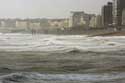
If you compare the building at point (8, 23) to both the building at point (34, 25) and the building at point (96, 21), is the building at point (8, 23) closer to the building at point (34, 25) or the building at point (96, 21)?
the building at point (34, 25)

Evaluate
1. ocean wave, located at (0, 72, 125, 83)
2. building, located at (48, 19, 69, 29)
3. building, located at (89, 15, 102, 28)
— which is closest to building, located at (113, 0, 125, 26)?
building, located at (89, 15, 102, 28)

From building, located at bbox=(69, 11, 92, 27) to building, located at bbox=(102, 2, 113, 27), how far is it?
0.32 m

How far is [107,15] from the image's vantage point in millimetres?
7105

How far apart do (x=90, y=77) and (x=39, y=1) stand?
20.6ft

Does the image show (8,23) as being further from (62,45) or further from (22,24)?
(62,45)

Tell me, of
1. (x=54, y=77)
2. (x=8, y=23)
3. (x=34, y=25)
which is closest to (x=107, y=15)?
(x=34, y=25)

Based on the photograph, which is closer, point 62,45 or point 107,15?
point 62,45

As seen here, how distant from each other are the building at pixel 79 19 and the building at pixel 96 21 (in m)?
0.09

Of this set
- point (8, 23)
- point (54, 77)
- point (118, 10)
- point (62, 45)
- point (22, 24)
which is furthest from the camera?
point (8, 23)

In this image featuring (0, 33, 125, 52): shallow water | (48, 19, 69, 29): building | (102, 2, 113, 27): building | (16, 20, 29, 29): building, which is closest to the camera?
(0, 33, 125, 52): shallow water

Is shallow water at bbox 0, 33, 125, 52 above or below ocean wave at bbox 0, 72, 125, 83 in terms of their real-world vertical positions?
below

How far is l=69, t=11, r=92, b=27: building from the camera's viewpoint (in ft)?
23.1

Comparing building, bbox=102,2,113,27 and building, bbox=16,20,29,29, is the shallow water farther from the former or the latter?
building, bbox=16,20,29,29

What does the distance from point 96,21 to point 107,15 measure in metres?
0.29
